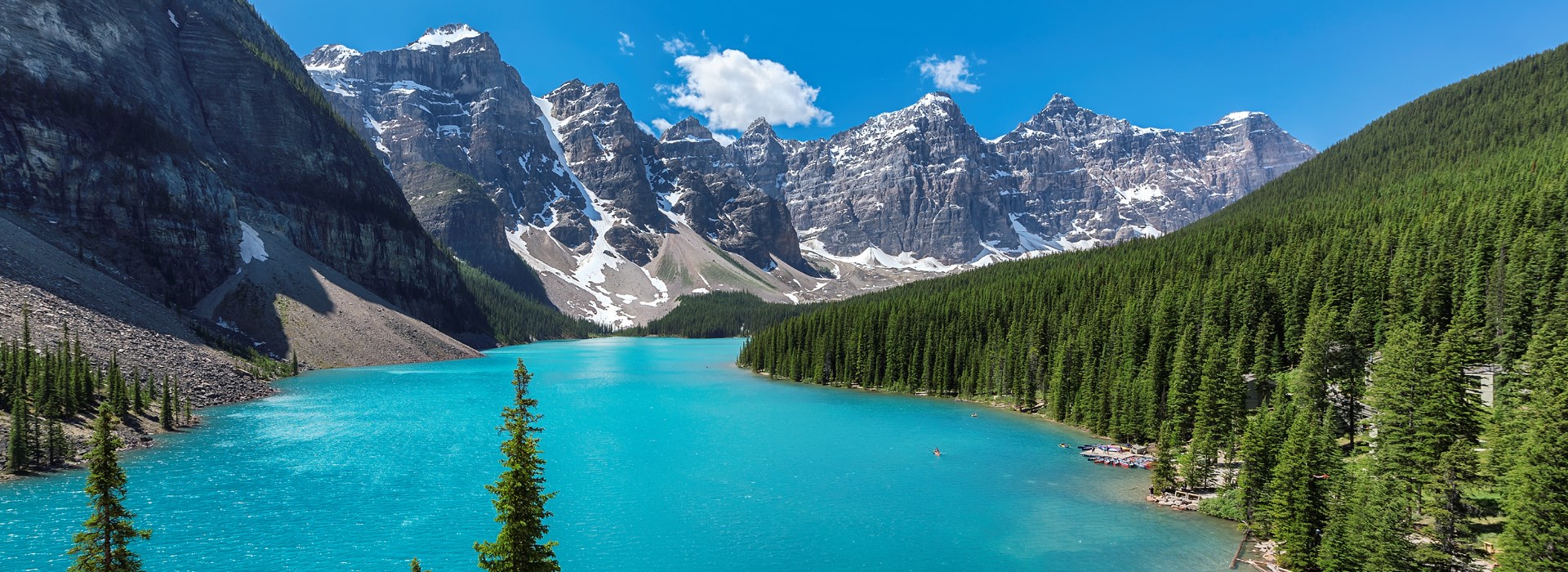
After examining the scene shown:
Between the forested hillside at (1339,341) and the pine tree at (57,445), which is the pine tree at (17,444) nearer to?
the pine tree at (57,445)

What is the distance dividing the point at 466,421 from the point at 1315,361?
70652 mm

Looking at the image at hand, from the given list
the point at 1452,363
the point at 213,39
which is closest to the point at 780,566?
the point at 1452,363

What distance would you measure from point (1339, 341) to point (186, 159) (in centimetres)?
15856

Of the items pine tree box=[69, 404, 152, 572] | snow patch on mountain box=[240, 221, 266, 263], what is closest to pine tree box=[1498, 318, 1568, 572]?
pine tree box=[69, 404, 152, 572]

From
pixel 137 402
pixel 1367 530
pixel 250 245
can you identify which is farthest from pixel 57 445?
pixel 250 245

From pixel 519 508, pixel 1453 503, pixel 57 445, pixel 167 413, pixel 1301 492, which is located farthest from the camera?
pixel 167 413

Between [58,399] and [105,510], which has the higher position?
[105,510]

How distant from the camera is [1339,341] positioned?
48312mm

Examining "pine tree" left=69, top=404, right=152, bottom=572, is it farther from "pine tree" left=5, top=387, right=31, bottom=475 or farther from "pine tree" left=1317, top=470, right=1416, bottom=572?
"pine tree" left=5, top=387, right=31, bottom=475

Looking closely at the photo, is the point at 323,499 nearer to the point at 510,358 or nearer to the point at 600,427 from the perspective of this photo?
the point at 600,427

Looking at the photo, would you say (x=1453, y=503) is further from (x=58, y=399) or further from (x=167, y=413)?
(x=167, y=413)

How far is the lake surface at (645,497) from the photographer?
3219 centimetres

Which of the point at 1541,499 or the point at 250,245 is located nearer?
the point at 1541,499

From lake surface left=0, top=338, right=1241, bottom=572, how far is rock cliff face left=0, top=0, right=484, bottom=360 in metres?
56.0
